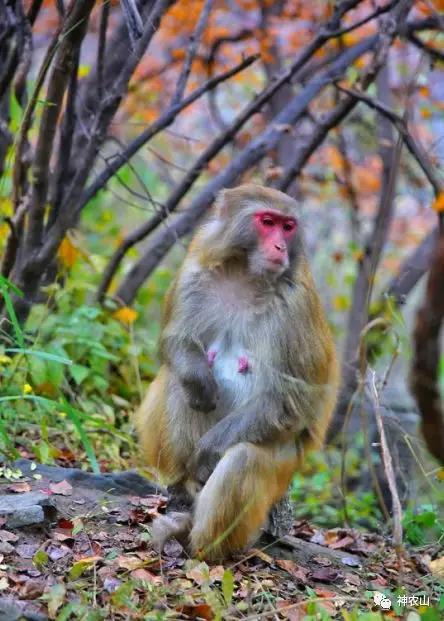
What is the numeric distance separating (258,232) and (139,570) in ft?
5.49

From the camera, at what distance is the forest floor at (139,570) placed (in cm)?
351

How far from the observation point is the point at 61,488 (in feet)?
15.2

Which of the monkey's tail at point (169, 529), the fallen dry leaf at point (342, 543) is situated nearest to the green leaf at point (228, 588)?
the monkey's tail at point (169, 529)

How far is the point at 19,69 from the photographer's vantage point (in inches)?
220

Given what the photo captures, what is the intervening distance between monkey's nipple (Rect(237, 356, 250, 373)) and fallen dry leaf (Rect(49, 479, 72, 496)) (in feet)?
3.47

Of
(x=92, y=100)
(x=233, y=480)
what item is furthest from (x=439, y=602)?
(x=92, y=100)

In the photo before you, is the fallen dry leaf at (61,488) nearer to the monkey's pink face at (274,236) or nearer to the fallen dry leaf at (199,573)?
the fallen dry leaf at (199,573)

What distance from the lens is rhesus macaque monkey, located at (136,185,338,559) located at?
4.23 metres

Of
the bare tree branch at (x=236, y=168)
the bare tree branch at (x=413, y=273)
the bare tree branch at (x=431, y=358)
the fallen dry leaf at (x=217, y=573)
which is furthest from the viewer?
the bare tree branch at (x=413, y=273)

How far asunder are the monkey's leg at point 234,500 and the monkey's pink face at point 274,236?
87cm


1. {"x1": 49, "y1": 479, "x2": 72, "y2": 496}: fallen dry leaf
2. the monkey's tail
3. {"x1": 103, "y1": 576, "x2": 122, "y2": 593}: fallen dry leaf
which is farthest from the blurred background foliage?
{"x1": 103, "y1": 576, "x2": 122, "y2": 593}: fallen dry leaf

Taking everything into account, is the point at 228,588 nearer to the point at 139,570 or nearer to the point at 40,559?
the point at 139,570

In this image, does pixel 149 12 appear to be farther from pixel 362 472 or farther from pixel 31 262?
pixel 362 472

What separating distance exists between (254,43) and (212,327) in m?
5.98
